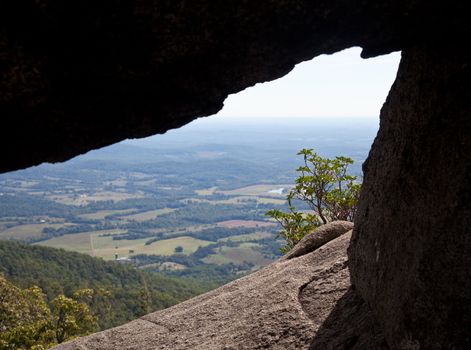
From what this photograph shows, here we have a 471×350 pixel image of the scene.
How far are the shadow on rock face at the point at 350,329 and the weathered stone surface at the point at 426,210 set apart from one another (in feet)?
1.00

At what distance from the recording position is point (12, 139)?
5816 millimetres

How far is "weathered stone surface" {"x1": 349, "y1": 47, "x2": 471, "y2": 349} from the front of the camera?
19.1ft

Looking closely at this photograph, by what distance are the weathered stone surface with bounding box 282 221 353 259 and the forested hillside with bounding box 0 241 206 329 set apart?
60397 mm

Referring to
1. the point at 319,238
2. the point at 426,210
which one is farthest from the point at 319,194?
the point at 426,210

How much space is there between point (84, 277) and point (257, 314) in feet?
312

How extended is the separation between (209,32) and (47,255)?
109505 mm

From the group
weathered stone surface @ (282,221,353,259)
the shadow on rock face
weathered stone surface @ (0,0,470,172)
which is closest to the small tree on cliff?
weathered stone surface @ (282,221,353,259)

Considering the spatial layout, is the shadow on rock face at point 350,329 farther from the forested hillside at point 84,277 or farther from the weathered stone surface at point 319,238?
the forested hillside at point 84,277

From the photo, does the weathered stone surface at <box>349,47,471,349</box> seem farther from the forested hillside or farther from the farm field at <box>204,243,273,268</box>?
the farm field at <box>204,243,273,268</box>

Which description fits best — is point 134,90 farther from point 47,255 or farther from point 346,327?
point 47,255

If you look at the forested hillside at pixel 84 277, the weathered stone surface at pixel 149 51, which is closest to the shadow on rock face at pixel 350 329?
the weathered stone surface at pixel 149 51

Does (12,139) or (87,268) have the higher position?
(12,139)

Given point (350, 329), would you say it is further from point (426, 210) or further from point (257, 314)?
point (426, 210)

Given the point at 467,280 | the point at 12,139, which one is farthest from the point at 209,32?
the point at 467,280
